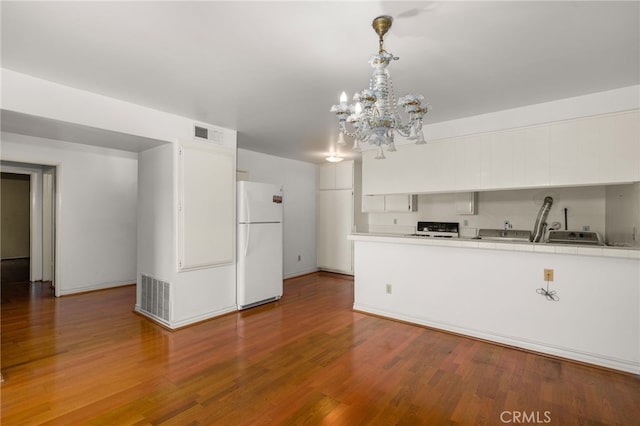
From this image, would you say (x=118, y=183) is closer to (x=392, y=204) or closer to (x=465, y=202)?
(x=392, y=204)

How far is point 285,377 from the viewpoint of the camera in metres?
2.48

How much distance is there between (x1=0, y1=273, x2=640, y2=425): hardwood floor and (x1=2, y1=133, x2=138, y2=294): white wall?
55.6 inches

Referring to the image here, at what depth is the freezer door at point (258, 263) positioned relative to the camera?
4227 mm

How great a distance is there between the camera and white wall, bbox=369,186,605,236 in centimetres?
341

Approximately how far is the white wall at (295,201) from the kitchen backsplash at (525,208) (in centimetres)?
252

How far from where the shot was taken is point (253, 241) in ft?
14.3

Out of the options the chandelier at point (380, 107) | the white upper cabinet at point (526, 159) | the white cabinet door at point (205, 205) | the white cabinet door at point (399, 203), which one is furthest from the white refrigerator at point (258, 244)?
the chandelier at point (380, 107)

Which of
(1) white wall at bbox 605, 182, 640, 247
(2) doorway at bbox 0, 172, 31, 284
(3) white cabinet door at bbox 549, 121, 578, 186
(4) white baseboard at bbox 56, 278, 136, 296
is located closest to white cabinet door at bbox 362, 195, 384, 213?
(3) white cabinet door at bbox 549, 121, 578, 186

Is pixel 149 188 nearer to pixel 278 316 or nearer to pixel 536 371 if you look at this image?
pixel 278 316

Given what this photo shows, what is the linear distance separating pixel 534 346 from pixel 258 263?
3.37 metres

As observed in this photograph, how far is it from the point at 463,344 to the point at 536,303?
81 centimetres

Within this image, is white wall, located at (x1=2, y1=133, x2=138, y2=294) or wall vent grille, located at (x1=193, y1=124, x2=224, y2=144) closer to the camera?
wall vent grille, located at (x1=193, y1=124, x2=224, y2=144)

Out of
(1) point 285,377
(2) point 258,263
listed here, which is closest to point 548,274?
(1) point 285,377

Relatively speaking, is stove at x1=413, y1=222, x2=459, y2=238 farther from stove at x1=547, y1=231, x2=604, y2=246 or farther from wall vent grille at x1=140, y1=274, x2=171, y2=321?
wall vent grille at x1=140, y1=274, x2=171, y2=321
